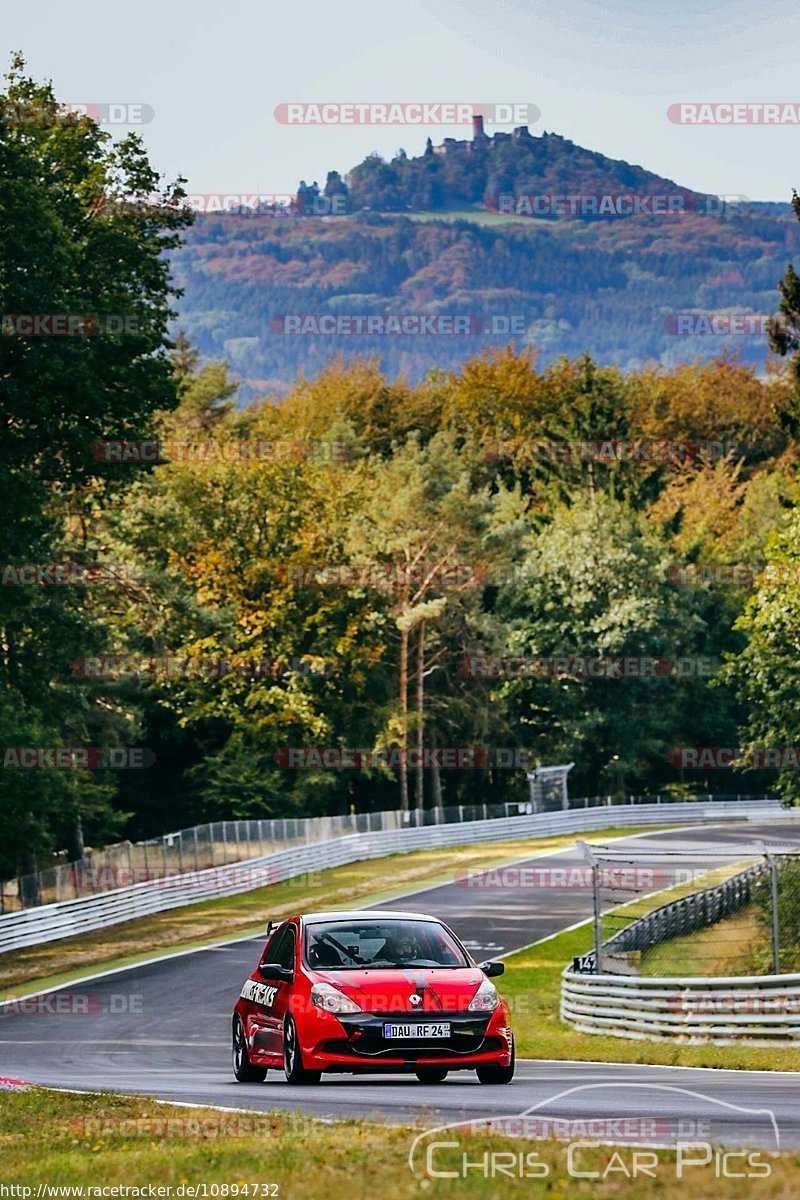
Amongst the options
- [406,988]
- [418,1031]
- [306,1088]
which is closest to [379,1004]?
[406,988]

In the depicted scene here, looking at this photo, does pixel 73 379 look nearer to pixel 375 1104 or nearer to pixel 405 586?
pixel 375 1104

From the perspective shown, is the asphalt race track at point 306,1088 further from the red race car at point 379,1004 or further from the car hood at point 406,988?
the car hood at point 406,988

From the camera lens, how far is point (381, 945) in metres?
15.6

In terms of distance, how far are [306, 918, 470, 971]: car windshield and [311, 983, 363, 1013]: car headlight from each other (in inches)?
17.1

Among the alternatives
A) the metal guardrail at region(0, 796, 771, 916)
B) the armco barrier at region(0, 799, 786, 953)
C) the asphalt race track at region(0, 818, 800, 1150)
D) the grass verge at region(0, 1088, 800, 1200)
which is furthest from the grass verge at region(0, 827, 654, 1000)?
the grass verge at region(0, 1088, 800, 1200)

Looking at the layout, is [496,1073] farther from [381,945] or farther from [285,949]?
[285,949]

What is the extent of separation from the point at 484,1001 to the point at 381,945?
1299 mm

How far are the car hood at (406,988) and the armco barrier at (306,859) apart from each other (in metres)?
27.9

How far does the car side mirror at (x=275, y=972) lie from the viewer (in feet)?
50.6

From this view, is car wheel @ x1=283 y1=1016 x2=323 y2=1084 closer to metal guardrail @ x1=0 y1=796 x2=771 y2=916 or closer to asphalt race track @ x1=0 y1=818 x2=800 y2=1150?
asphalt race track @ x1=0 y1=818 x2=800 y2=1150

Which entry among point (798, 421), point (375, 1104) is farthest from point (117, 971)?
point (375, 1104)

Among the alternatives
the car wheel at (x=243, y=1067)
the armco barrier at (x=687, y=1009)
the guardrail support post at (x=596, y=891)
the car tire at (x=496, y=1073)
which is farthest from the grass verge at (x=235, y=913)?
the car tire at (x=496, y=1073)

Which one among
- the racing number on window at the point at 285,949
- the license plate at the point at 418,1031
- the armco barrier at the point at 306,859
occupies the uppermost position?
the racing number on window at the point at 285,949

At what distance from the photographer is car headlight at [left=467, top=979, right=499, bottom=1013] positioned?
47.9ft
